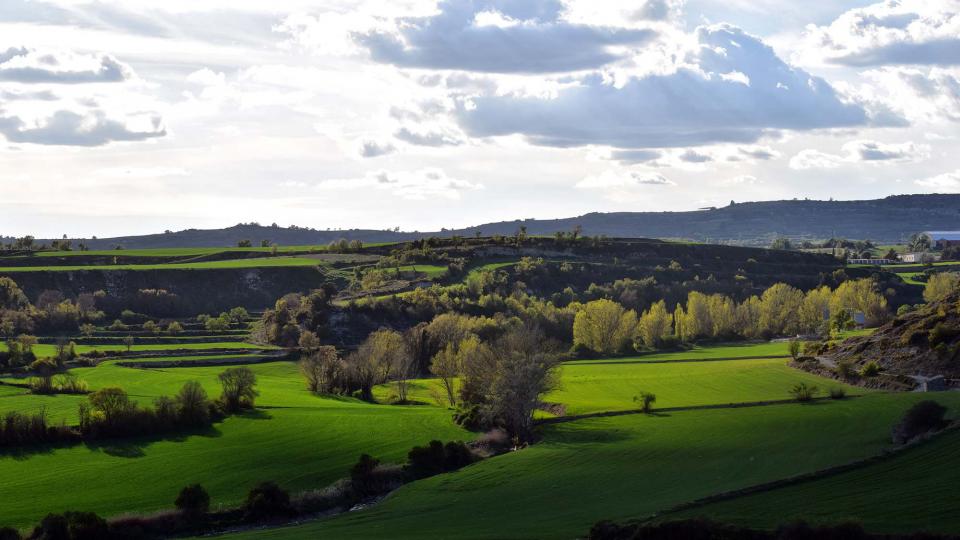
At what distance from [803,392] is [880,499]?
39.2m

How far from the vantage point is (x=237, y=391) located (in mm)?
82562

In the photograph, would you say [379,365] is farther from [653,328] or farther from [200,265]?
[200,265]

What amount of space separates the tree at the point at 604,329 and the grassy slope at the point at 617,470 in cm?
5571

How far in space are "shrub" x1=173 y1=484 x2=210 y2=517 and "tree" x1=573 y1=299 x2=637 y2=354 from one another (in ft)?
267

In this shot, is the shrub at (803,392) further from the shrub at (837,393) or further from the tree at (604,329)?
the tree at (604,329)

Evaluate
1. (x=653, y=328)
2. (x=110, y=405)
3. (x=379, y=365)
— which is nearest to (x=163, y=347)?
(x=379, y=365)

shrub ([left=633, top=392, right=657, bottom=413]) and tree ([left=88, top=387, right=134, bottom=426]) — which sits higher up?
tree ([left=88, top=387, right=134, bottom=426])

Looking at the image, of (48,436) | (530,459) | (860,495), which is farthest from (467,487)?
(48,436)

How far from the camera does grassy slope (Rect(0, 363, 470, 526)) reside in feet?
191

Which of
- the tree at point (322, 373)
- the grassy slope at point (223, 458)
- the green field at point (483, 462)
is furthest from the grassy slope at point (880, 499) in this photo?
the tree at point (322, 373)

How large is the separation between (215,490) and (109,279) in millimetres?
115565

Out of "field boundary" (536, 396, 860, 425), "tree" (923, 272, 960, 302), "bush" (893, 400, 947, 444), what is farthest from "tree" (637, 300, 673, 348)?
"bush" (893, 400, 947, 444)

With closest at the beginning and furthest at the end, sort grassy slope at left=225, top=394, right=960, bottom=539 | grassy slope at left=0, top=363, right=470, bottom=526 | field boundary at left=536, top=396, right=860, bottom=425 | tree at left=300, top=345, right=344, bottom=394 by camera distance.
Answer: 1. grassy slope at left=225, top=394, right=960, bottom=539
2. grassy slope at left=0, top=363, right=470, bottom=526
3. field boundary at left=536, top=396, right=860, bottom=425
4. tree at left=300, top=345, right=344, bottom=394

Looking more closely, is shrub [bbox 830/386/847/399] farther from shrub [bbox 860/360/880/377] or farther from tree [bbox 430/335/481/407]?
tree [bbox 430/335/481/407]
